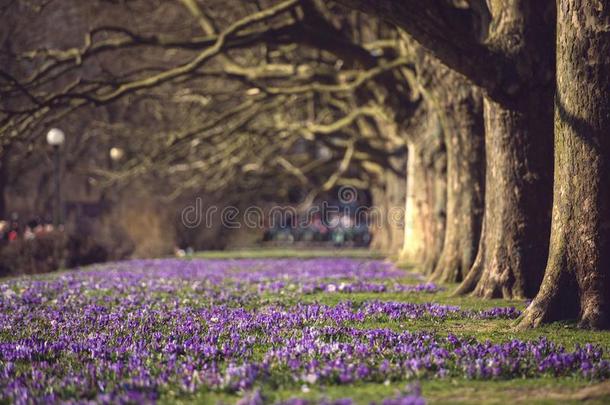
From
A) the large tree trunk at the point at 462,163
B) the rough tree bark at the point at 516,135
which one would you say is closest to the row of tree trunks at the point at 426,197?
the large tree trunk at the point at 462,163

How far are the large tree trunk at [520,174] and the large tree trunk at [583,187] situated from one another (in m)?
2.09

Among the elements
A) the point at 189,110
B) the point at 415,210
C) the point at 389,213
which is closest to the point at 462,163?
the point at 415,210

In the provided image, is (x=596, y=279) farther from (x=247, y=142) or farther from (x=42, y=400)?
(x=247, y=142)

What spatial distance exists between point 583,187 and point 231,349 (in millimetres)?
3757

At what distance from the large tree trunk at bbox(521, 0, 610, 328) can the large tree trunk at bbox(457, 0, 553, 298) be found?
2.09 meters

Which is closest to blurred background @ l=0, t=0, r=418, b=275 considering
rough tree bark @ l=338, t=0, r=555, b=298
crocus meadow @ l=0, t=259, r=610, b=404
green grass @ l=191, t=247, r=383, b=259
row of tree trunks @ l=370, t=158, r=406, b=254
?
row of tree trunks @ l=370, t=158, r=406, b=254

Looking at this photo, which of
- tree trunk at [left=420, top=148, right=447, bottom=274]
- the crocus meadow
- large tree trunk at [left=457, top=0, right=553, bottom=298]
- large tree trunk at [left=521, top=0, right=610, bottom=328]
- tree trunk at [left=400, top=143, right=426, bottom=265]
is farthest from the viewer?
tree trunk at [left=400, top=143, right=426, bottom=265]

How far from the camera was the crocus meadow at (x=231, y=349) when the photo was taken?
531 centimetres

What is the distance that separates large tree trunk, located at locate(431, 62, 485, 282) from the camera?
1349cm

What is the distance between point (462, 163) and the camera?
14.0 metres

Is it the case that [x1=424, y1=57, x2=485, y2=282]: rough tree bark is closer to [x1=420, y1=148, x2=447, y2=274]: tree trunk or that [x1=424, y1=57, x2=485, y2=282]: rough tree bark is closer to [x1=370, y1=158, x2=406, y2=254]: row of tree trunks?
[x1=420, y1=148, x2=447, y2=274]: tree trunk

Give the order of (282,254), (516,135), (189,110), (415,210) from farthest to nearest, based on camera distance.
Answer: (282,254), (189,110), (415,210), (516,135)

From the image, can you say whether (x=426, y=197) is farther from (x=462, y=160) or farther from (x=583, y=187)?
(x=583, y=187)

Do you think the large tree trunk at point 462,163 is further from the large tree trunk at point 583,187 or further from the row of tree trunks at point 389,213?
the row of tree trunks at point 389,213
